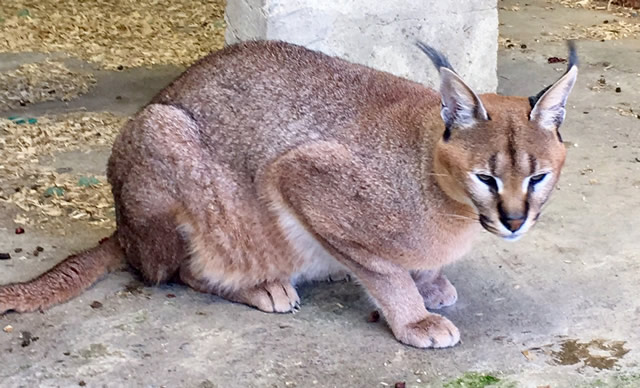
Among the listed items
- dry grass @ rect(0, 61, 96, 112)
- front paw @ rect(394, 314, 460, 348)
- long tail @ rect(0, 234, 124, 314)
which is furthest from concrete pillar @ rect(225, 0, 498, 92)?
front paw @ rect(394, 314, 460, 348)

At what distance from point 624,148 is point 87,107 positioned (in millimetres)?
3602

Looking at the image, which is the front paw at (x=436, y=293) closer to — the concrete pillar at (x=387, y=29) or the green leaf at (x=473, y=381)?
the green leaf at (x=473, y=381)

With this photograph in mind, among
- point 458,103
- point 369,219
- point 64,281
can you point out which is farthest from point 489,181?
point 64,281

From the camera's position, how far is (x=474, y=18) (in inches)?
244

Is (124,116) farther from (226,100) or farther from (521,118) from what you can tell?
(521,118)

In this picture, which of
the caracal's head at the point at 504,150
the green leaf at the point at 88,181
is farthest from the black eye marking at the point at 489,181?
the green leaf at the point at 88,181

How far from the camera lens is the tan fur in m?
3.65

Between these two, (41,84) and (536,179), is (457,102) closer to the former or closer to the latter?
(536,179)

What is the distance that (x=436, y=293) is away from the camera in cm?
407

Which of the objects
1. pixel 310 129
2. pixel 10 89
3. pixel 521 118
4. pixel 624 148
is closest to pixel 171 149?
pixel 310 129

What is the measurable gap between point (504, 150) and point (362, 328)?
3.31 ft

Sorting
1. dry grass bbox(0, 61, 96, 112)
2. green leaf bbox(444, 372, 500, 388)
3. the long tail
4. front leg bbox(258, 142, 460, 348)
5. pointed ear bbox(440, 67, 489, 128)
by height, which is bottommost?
dry grass bbox(0, 61, 96, 112)

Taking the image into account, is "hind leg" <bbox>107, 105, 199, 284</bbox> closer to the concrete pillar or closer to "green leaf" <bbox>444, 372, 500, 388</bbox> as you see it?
"green leaf" <bbox>444, 372, 500, 388</bbox>

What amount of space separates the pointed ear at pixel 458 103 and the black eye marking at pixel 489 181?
194 mm
